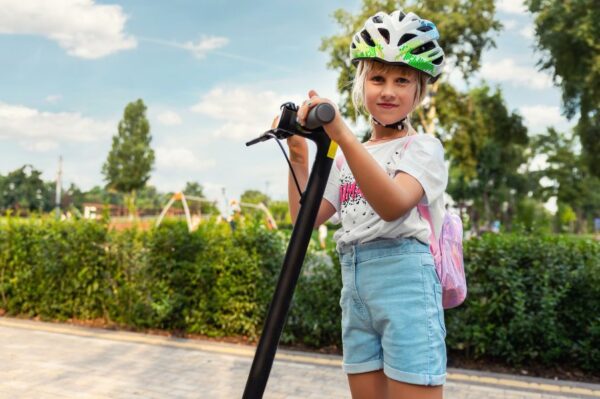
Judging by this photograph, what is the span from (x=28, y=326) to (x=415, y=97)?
21.1 ft

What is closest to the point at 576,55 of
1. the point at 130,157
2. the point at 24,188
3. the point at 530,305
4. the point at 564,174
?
the point at 530,305

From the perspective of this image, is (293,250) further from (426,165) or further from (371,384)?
(371,384)

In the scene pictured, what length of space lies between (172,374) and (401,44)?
4.00 meters

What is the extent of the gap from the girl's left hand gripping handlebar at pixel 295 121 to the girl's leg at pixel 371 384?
0.82 m

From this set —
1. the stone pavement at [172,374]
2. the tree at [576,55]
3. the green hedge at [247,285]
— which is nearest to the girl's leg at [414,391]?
the stone pavement at [172,374]

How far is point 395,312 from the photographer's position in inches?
68.8

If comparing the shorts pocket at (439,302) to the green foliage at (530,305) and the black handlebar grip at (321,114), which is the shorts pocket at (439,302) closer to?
the black handlebar grip at (321,114)

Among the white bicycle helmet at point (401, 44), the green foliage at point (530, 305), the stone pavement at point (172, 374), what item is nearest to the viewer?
the white bicycle helmet at point (401, 44)

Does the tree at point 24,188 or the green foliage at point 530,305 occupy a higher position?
the tree at point 24,188

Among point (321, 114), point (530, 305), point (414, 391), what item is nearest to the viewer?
point (321, 114)

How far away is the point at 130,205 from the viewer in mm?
7750

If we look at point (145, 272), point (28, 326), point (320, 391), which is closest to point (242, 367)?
point (320, 391)

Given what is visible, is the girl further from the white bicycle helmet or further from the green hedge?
the green hedge

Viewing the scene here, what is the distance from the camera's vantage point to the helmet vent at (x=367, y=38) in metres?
1.86
